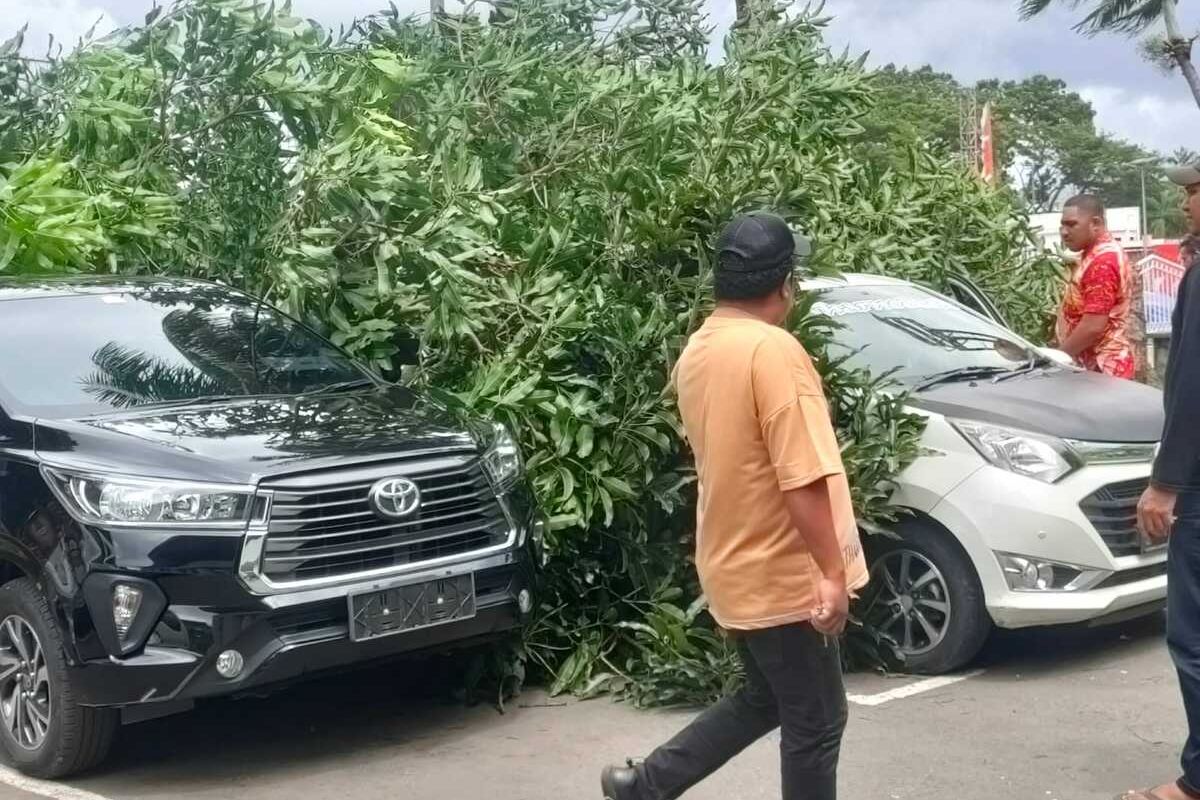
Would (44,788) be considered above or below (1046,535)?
below

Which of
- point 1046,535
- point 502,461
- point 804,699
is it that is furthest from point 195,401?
point 1046,535

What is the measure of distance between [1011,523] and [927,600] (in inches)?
20.2

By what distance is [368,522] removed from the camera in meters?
5.58

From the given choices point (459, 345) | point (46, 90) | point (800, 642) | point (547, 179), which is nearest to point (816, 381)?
point (800, 642)

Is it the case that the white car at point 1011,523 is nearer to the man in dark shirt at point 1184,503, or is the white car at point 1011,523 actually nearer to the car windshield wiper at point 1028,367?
the car windshield wiper at point 1028,367

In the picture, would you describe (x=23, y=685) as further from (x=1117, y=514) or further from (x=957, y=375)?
(x=1117, y=514)

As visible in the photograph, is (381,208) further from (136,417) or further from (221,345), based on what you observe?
(136,417)

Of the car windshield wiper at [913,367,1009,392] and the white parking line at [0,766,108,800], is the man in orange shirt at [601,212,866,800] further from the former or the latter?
A: the car windshield wiper at [913,367,1009,392]

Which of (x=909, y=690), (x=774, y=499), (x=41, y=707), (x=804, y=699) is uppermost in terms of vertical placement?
(x=774, y=499)

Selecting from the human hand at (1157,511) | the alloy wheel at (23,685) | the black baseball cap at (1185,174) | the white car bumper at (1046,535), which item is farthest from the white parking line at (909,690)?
the alloy wheel at (23,685)

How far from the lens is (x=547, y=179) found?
8.09 m

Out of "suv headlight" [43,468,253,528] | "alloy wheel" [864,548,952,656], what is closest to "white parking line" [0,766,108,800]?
"suv headlight" [43,468,253,528]

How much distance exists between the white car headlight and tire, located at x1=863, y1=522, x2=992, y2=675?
39 centimetres

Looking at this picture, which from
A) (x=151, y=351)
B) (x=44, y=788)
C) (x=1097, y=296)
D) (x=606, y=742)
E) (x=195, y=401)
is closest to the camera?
(x=44, y=788)
